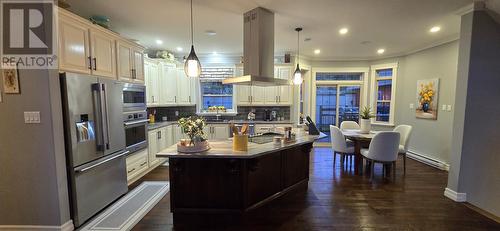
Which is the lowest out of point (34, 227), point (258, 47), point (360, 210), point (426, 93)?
point (360, 210)

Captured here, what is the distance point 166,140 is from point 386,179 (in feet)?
14.7

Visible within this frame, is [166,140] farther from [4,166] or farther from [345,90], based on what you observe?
[345,90]

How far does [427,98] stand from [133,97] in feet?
19.7

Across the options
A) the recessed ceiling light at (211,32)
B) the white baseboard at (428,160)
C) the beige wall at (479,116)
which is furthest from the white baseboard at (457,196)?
the recessed ceiling light at (211,32)

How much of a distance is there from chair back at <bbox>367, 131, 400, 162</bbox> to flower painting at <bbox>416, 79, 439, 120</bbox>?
1849 mm

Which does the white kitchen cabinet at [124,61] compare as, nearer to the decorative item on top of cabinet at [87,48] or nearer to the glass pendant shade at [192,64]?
the decorative item on top of cabinet at [87,48]

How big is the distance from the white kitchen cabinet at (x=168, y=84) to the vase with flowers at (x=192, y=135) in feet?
9.92

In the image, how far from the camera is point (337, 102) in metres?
6.64

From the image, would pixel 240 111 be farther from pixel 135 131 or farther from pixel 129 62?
pixel 129 62

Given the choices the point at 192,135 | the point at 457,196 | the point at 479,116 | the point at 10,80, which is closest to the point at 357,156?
the point at 457,196

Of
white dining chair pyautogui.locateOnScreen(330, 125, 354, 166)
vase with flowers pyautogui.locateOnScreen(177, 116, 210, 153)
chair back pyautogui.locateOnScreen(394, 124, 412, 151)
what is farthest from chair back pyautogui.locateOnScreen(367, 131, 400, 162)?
vase with flowers pyautogui.locateOnScreen(177, 116, 210, 153)

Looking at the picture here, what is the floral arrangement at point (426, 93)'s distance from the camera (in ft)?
16.0

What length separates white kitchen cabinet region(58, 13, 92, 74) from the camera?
2.34 metres

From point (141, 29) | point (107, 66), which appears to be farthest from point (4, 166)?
point (141, 29)
